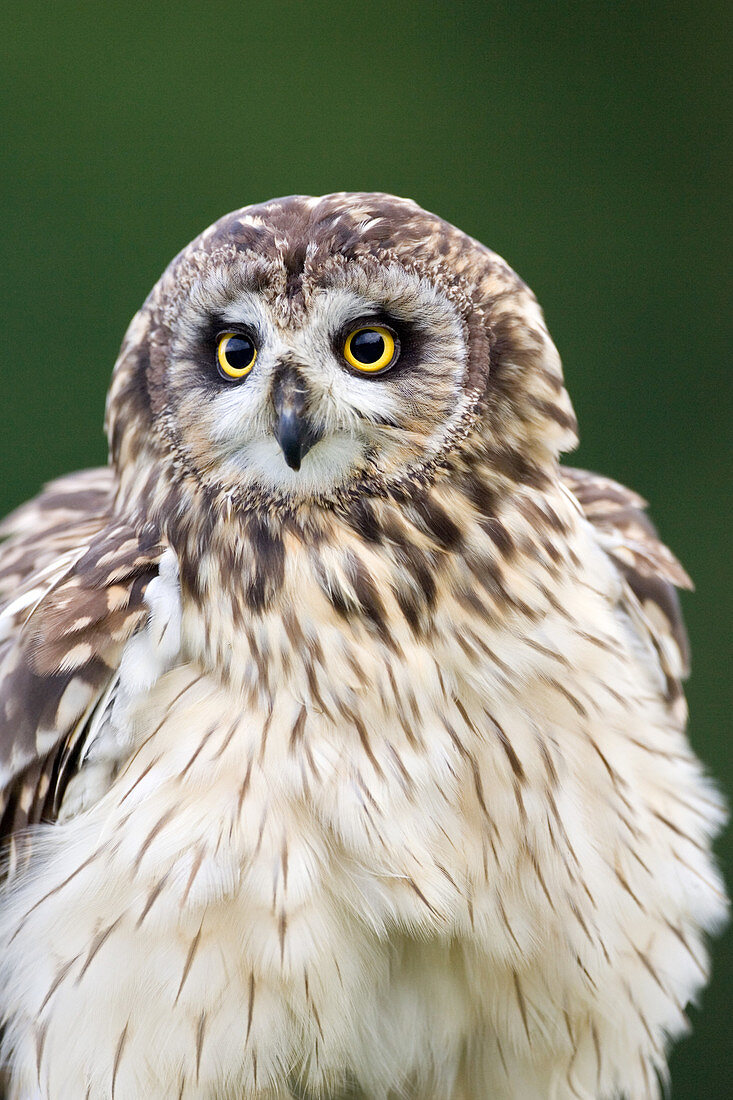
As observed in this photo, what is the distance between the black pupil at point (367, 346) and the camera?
4.17 ft

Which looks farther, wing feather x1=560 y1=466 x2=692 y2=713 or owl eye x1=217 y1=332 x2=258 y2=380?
wing feather x1=560 y1=466 x2=692 y2=713

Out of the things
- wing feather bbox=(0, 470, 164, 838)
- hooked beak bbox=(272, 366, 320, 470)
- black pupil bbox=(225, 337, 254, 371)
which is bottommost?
wing feather bbox=(0, 470, 164, 838)

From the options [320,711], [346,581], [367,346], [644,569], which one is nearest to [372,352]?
[367,346]

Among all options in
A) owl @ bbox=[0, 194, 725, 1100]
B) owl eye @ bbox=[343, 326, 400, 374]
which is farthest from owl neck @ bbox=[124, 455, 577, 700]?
owl eye @ bbox=[343, 326, 400, 374]

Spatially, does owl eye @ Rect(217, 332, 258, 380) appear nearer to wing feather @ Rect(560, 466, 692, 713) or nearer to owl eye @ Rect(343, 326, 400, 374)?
owl eye @ Rect(343, 326, 400, 374)

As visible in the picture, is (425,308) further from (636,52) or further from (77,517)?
→ (636,52)

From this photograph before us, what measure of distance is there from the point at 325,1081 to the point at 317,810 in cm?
34

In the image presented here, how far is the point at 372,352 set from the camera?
1.28 m

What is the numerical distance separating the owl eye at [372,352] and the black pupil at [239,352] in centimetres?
10

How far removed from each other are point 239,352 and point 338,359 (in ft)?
0.33

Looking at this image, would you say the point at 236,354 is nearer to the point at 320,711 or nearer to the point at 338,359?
the point at 338,359

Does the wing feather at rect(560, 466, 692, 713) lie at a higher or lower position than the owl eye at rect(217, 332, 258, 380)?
lower

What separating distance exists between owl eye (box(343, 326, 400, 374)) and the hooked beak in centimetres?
6

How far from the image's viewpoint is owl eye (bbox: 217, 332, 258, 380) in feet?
4.25
